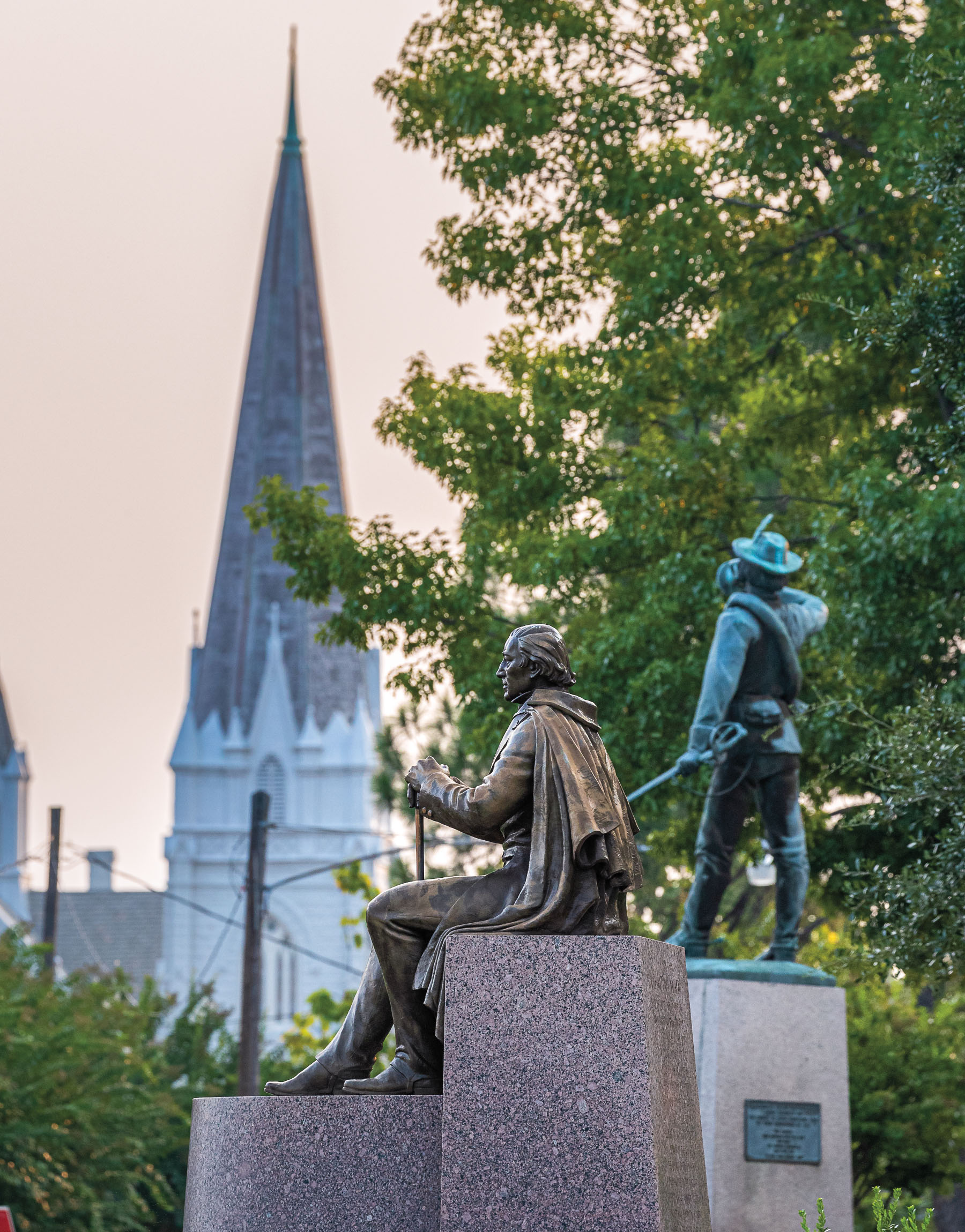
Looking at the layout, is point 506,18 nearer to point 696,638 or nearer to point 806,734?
point 696,638

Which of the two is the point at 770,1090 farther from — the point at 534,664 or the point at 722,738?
the point at 534,664

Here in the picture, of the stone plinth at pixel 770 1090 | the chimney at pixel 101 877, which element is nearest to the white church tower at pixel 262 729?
the chimney at pixel 101 877

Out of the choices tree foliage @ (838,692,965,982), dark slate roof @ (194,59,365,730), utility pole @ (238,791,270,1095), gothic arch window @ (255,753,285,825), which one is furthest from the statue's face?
gothic arch window @ (255,753,285,825)

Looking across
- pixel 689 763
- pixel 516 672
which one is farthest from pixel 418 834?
pixel 689 763

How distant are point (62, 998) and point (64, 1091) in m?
4.60

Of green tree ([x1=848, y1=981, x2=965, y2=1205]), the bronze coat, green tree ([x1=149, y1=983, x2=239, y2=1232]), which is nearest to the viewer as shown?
the bronze coat

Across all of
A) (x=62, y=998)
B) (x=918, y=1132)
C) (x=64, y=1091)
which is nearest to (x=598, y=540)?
(x=918, y=1132)

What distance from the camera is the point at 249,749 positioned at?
9419 centimetres

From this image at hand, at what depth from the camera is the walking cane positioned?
7836 mm

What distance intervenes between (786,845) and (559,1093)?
18.1ft

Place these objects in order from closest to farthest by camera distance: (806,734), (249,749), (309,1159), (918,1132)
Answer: (309,1159)
(806,734)
(918,1132)
(249,749)

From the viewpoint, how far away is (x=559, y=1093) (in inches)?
282

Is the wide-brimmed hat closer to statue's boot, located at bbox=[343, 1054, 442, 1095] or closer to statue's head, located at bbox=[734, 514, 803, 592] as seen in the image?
statue's head, located at bbox=[734, 514, 803, 592]

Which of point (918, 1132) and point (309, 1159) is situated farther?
point (918, 1132)
